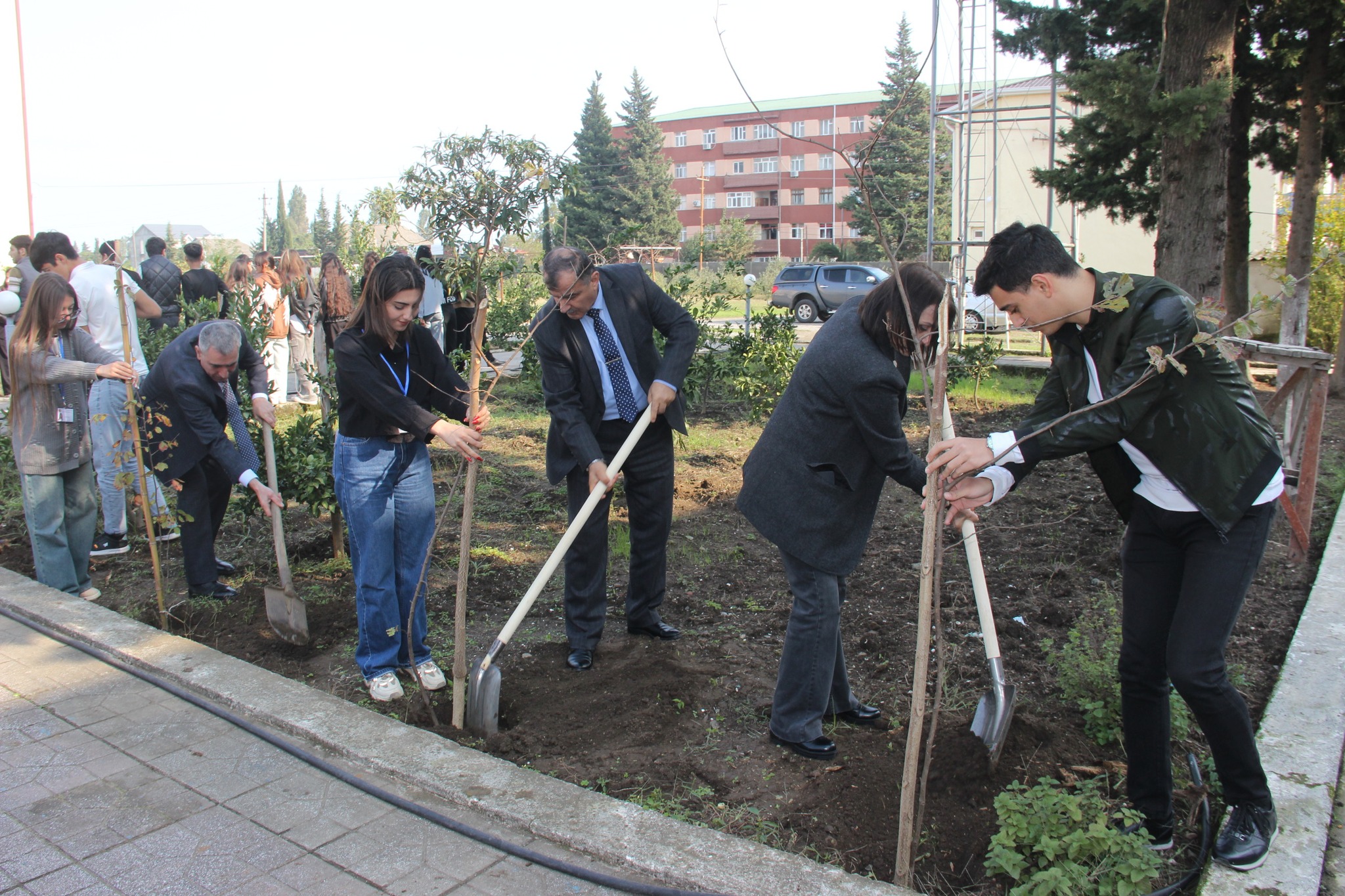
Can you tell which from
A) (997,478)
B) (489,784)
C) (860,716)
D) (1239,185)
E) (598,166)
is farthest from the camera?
(598,166)

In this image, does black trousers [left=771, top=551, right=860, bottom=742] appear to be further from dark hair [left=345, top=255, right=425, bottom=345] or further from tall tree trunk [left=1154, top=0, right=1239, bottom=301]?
tall tree trunk [left=1154, top=0, right=1239, bottom=301]

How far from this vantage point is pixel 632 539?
155 inches

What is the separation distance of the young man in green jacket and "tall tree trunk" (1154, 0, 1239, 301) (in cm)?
524

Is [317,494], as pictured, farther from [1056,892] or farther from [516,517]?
[1056,892]

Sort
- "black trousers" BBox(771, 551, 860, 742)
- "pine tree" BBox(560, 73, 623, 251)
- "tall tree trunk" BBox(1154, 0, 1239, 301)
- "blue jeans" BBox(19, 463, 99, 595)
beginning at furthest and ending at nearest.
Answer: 1. "pine tree" BBox(560, 73, 623, 251)
2. "tall tree trunk" BBox(1154, 0, 1239, 301)
3. "blue jeans" BBox(19, 463, 99, 595)
4. "black trousers" BBox(771, 551, 860, 742)

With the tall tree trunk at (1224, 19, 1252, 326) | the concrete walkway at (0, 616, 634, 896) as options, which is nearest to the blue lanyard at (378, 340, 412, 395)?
the concrete walkway at (0, 616, 634, 896)

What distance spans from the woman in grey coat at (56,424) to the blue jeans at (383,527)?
1568 mm

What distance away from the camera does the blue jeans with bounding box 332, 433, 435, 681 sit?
11.1ft

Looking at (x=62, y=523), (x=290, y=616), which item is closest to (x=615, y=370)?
(x=290, y=616)

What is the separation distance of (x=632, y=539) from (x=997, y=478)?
1.88 meters

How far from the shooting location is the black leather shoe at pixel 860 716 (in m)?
3.13

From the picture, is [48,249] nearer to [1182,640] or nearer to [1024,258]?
[1024,258]

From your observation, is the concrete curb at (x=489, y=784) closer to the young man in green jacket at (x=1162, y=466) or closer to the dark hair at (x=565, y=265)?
the young man in green jacket at (x=1162, y=466)

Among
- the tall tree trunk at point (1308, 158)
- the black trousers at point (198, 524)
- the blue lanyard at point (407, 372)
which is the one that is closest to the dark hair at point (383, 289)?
the blue lanyard at point (407, 372)
